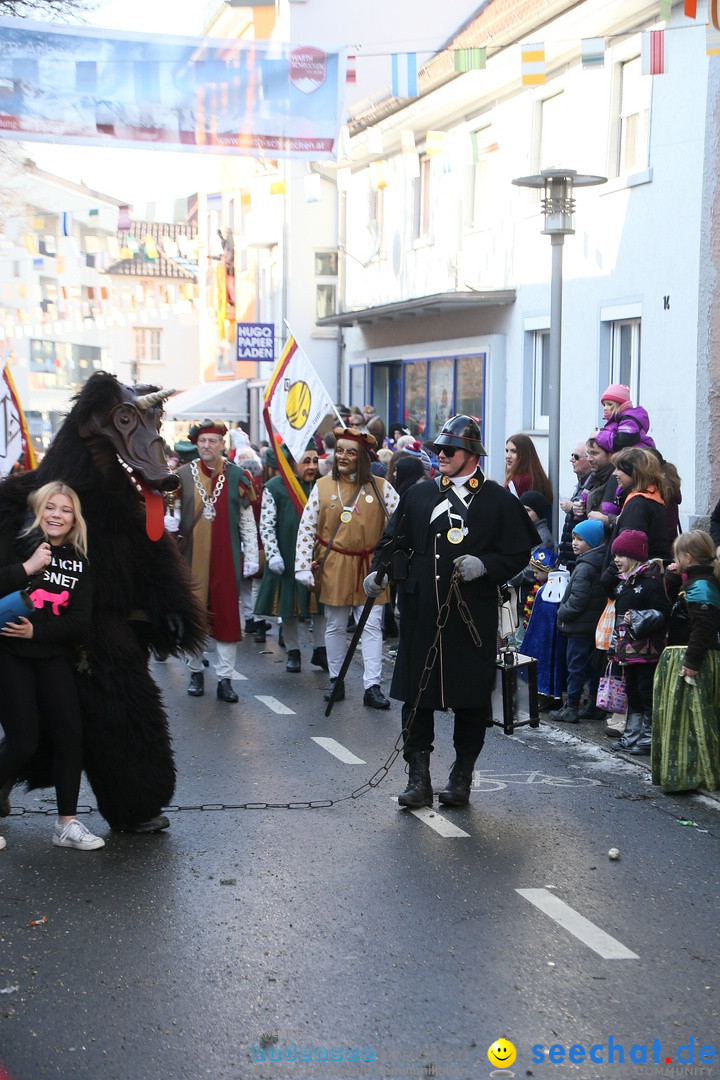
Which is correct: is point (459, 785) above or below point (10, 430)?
below

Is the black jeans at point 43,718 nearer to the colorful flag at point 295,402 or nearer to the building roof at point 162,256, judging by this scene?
the colorful flag at point 295,402

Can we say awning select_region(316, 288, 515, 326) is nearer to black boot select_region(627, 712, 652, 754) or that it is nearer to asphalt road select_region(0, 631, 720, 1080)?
black boot select_region(627, 712, 652, 754)

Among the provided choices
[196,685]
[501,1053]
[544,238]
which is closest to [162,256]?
[544,238]

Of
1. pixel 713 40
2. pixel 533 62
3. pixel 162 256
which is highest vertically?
pixel 162 256

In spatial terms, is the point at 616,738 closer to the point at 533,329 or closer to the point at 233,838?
the point at 233,838

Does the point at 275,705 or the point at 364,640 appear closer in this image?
the point at 275,705

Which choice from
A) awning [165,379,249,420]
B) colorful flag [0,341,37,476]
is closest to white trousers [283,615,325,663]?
colorful flag [0,341,37,476]

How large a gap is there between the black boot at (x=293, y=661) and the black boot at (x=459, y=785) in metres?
4.67

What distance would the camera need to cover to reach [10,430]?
11.4m

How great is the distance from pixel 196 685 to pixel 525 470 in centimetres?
295

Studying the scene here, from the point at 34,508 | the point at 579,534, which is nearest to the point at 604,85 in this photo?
the point at 579,534

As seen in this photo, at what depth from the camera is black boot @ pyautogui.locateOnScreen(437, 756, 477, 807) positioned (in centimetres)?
674

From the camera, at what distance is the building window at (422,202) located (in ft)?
75.7

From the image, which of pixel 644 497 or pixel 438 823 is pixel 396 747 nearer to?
pixel 438 823
